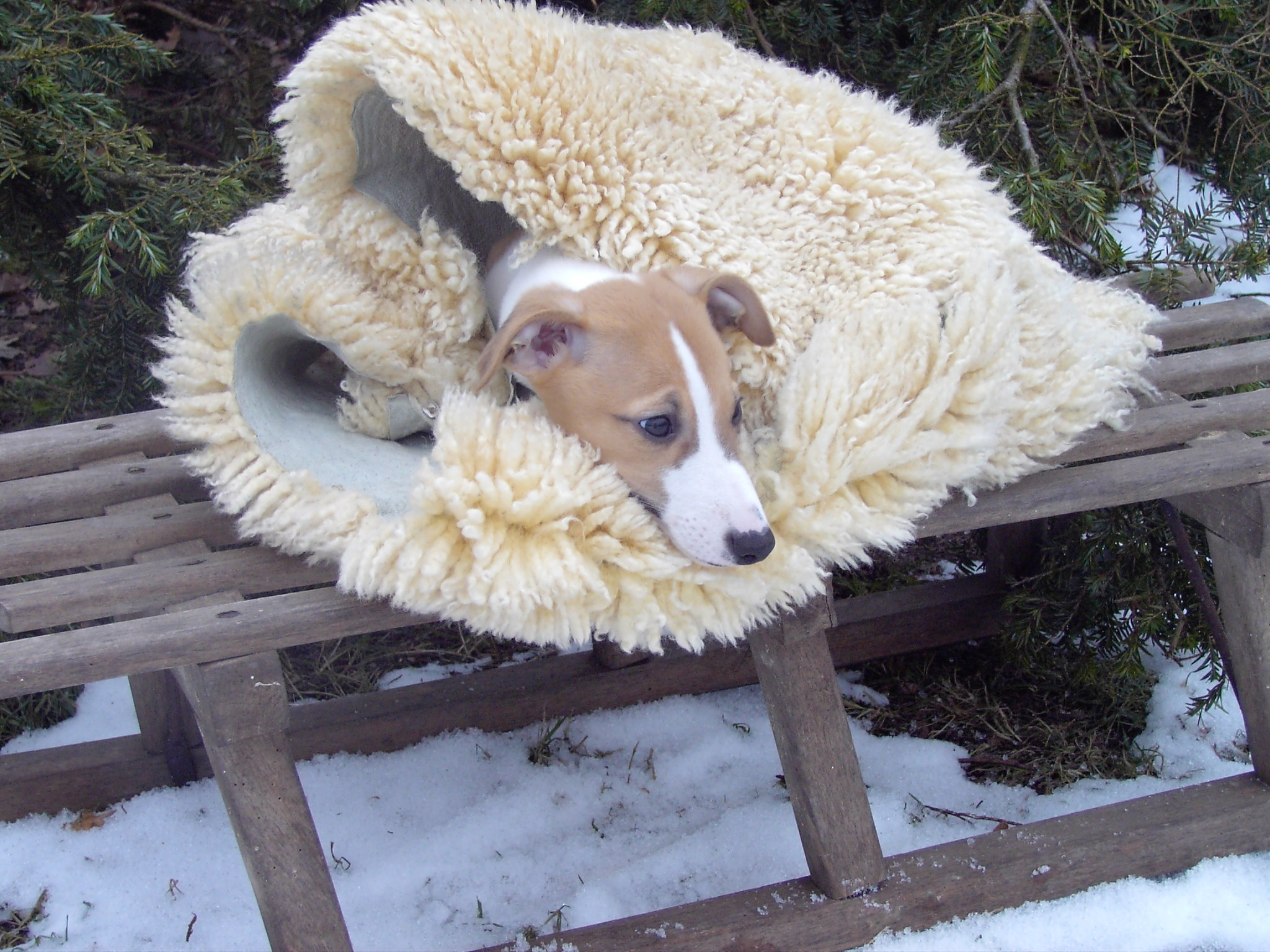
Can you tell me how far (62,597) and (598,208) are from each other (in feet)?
2.32

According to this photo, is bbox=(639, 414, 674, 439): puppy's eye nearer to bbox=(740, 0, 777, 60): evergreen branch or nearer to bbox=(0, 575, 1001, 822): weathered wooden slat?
bbox=(0, 575, 1001, 822): weathered wooden slat

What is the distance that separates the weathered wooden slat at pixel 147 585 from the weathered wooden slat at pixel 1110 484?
27.4 inches

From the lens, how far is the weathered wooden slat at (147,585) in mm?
1066

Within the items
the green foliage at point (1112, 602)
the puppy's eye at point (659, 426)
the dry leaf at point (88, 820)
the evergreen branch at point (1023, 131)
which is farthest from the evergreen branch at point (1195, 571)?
the dry leaf at point (88, 820)

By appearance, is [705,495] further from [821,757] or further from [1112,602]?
[1112,602]

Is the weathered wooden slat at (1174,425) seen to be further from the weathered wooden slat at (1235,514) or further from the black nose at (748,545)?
the black nose at (748,545)

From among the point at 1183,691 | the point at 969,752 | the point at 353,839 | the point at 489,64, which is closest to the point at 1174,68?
the point at 1183,691

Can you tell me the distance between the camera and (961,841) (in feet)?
4.42

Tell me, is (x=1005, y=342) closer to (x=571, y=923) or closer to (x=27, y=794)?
(x=571, y=923)

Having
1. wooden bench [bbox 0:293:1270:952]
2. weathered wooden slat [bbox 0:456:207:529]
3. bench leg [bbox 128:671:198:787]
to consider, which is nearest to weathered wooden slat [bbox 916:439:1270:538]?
wooden bench [bbox 0:293:1270:952]

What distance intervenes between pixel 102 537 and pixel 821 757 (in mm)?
853

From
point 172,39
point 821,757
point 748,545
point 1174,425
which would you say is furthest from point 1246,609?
point 172,39

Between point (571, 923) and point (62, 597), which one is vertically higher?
point (62, 597)

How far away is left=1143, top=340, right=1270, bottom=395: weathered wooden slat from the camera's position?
147 centimetres
